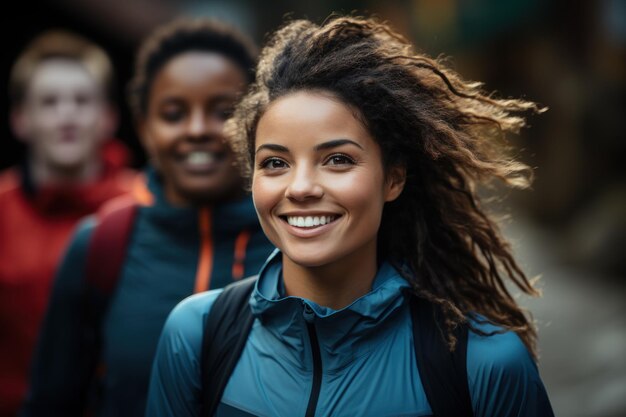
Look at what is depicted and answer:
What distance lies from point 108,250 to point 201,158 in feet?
1.89

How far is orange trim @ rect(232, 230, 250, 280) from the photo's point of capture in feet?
11.3

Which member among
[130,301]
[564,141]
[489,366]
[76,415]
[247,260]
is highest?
[564,141]

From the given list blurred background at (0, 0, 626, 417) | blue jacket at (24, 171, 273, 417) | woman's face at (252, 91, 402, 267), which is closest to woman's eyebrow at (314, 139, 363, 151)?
woman's face at (252, 91, 402, 267)

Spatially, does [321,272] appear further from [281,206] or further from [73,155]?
[73,155]

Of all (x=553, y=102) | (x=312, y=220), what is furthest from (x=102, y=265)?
(x=553, y=102)

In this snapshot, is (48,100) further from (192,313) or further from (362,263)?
(362,263)

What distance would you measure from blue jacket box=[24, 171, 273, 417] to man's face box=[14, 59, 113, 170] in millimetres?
1669

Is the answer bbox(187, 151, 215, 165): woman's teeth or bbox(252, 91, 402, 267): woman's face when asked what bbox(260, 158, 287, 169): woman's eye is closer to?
bbox(252, 91, 402, 267): woman's face

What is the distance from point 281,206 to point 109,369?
134 centimetres

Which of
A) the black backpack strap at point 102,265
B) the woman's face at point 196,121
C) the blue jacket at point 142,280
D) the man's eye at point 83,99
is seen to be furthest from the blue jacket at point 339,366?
the man's eye at point 83,99

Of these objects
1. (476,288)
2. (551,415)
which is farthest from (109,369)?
(551,415)

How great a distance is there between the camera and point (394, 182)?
8.63 ft

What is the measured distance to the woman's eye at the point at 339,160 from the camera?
2434 millimetres

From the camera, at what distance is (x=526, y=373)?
95.0 inches
